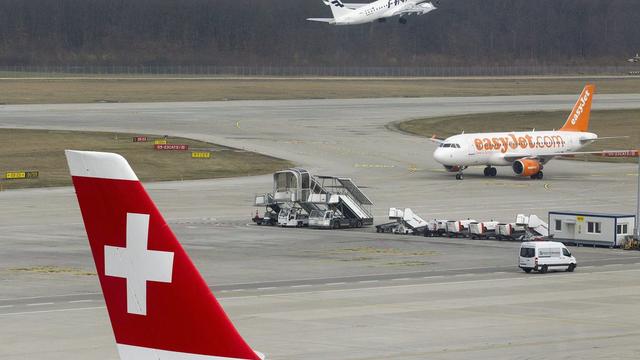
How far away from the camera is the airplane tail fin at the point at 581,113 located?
102m

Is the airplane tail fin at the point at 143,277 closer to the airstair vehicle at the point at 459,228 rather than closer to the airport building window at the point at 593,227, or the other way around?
the airport building window at the point at 593,227

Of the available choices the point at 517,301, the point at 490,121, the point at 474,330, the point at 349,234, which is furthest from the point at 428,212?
the point at 490,121

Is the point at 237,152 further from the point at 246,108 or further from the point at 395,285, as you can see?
the point at 395,285

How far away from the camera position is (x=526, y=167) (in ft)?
310

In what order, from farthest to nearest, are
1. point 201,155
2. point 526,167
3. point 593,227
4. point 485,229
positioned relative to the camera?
point 201,155 < point 526,167 < point 485,229 < point 593,227

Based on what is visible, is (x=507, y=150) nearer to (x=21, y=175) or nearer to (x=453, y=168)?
(x=453, y=168)

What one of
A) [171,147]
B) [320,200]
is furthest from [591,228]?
[171,147]

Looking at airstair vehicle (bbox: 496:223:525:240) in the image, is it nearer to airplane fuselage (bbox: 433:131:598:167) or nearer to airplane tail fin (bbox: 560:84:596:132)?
airplane fuselage (bbox: 433:131:598:167)

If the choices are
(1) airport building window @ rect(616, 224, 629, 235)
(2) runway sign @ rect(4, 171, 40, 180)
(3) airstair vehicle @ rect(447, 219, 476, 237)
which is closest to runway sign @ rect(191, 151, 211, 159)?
(2) runway sign @ rect(4, 171, 40, 180)

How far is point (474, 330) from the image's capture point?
3772 centimetres

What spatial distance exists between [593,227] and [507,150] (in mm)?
32444

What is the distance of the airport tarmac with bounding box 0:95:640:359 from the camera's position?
35.8m

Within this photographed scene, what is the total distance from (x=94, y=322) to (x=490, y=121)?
10646cm

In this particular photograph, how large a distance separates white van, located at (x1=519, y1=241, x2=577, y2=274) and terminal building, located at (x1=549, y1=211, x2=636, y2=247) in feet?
31.2
